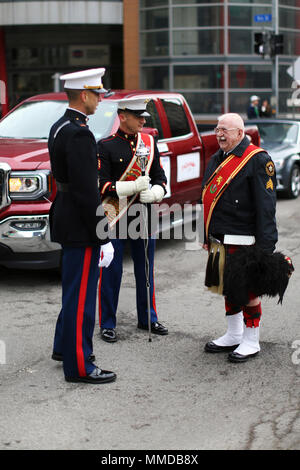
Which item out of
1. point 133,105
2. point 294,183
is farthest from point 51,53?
point 133,105

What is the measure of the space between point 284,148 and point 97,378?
10.2 metres

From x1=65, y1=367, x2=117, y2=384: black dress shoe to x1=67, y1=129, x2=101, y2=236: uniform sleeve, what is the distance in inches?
41.5

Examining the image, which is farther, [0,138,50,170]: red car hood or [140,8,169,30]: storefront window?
[140,8,169,30]: storefront window

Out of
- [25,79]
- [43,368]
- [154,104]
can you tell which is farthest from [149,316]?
[25,79]

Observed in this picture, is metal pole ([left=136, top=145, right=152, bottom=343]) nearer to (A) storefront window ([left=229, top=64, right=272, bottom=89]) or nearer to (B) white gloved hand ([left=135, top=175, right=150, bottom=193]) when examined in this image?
(B) white gloved hand ([left=135, top=175, right=150, bottom=193])

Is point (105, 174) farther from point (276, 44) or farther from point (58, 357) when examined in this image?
point (276, 44)

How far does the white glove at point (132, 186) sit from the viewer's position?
18.7 ft

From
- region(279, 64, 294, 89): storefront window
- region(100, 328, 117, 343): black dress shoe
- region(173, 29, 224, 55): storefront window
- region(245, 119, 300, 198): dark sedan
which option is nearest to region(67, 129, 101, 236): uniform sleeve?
region(100, 328, 117, 343): black dress shoe

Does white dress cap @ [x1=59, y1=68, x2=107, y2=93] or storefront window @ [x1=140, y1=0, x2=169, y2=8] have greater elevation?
storefront window @ [x1=140, y1=0, x2=169, y2=8]

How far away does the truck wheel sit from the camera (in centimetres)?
1403

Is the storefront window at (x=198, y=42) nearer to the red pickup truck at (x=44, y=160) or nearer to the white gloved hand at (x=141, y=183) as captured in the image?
the red pickup truck at (x=44, y=160)

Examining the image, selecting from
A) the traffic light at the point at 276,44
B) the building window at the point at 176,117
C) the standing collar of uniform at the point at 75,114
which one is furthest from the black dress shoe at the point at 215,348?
the traffic light at the point at 276,44

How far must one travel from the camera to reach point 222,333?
20.3ft

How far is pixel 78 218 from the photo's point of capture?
480cm
